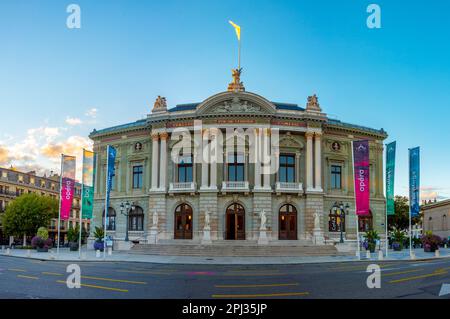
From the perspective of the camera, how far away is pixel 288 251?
3956 centimetres

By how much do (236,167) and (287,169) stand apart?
5.56 m

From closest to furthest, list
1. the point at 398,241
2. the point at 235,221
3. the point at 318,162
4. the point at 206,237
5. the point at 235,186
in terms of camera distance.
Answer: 1. the point at 206,237
2. the point at 235,186
3. the point at 235,221
4. the point at 318,162
5. the point at 398,241

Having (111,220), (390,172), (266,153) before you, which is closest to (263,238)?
(266,153)

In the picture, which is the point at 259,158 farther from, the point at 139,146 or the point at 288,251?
the point at 139,146

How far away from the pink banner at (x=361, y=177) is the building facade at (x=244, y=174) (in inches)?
458

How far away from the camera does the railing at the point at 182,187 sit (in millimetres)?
44938

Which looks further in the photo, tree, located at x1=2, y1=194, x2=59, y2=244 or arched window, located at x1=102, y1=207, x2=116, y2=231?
tree, located at x1=2, y1=194, x2=59, y2=244

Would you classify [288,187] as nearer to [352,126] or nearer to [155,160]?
[352,126]

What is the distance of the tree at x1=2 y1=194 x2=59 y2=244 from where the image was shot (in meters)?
65.8

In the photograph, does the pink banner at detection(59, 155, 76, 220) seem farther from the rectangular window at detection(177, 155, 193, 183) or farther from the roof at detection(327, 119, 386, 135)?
the roof at detection(327, 119, 386, 135)

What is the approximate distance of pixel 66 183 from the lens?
3709cm

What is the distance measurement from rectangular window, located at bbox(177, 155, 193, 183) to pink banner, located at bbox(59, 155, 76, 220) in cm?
1272

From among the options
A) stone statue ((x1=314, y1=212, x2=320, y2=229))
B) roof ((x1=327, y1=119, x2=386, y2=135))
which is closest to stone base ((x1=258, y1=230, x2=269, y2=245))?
stone statue ((x1=314, y1=212, x2=320, y2=229))

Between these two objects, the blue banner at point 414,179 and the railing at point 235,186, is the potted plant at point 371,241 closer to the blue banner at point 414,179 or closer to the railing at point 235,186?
the blue banner at point 414,179
